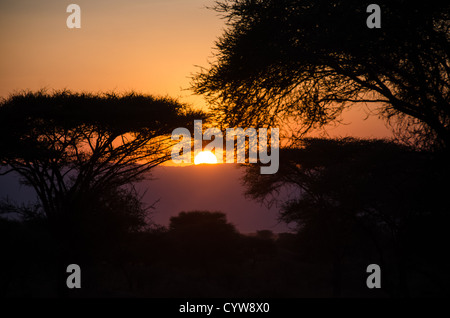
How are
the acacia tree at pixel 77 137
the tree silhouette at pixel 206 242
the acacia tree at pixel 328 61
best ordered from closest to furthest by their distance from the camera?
the acacia tree at pixel 328 61 → the acacia tree at pixel 77 137 → the tree silhouette at pixel 206 242

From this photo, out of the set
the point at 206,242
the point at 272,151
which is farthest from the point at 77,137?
the point at 206,242

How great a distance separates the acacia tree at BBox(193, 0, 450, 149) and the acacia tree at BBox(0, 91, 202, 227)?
694cm

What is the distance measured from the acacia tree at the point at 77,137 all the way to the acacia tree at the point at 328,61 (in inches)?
273

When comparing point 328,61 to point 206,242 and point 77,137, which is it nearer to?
point 77,137

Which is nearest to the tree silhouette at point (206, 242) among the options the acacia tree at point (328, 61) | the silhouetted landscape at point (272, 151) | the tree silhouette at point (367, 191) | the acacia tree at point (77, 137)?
the silhouetted landscape at point (272, 151)

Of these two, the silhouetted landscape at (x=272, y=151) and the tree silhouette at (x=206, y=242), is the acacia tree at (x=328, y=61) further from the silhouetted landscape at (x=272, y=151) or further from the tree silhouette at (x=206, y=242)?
the tree silhouette at (x=206, y=242)

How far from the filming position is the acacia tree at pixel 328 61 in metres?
9.98

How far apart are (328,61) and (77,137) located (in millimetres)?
10672

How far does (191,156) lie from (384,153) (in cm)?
908

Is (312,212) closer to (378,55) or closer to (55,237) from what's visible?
(55,237)

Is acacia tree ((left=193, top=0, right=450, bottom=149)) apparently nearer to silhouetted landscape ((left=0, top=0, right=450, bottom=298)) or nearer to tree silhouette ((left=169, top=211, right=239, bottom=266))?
silhouetted landscape ((left=0, top=0, right=450, bottom=298))

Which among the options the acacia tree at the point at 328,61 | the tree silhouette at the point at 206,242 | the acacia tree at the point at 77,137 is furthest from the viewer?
the tree silhouette at the point at 206,242

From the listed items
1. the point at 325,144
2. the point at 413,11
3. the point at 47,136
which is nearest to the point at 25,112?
the point at 47,136
